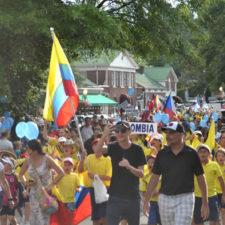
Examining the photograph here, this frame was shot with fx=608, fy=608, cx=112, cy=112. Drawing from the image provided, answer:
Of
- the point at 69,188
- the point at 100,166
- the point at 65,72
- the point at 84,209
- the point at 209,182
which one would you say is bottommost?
the point at 84,209

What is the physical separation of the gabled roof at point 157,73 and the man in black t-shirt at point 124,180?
7637cm

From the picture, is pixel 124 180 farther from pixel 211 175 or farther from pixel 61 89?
pixel 61 89

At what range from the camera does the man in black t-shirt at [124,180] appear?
7.23m

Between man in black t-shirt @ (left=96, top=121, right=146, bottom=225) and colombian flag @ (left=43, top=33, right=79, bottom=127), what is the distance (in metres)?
1.89

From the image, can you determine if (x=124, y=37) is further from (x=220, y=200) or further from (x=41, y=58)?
(x=220, y=200)

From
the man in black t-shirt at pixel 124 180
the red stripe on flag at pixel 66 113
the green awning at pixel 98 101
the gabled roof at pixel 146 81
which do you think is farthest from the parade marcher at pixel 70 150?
the gabled roof at pixel 146 81

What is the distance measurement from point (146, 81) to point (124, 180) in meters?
71.5

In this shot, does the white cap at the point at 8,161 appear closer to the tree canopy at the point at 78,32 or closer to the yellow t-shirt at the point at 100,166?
the yellow t-shirt at the point at 100,166

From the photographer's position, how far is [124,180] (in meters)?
7.26

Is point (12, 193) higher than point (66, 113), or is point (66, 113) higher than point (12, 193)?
point (66, 113)

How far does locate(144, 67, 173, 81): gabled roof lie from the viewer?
277ft

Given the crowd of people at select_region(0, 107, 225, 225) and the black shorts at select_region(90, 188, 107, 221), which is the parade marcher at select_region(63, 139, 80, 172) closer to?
the crowd of people at select_region(0, 107, 225, 225)

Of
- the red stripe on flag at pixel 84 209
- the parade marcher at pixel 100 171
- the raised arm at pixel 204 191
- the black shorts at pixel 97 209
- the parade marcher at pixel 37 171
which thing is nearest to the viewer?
the raised arm at pixel 204 191

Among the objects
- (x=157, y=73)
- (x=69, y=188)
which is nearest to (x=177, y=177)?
(x=69, y=188)
